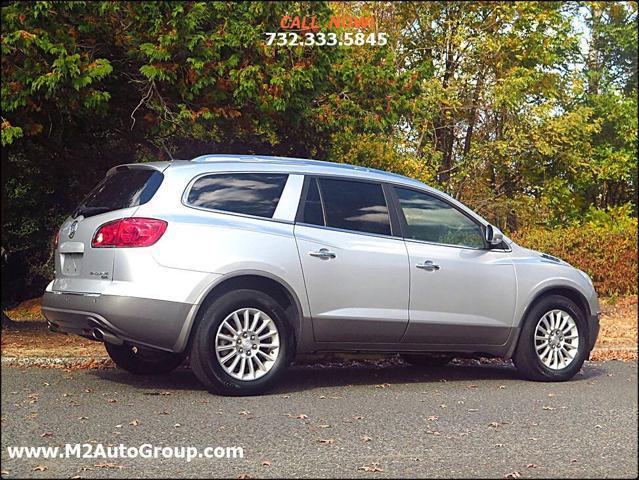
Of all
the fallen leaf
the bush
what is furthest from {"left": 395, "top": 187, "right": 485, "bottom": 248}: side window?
the bush

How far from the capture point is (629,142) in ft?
78.1

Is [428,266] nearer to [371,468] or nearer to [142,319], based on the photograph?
[142,319]

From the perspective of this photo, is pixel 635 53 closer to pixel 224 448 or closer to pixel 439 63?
pixel 439 63

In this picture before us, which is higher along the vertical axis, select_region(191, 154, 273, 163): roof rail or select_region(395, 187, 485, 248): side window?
select_region(191, 154, 273, 163): roof rail

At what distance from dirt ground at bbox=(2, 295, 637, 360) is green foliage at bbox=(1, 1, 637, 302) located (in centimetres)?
233

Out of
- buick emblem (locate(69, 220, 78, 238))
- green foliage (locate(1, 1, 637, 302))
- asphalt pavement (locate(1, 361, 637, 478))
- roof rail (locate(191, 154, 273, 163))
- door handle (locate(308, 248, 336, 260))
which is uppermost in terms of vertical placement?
green foliage (locate(1, 1, 637, 302))

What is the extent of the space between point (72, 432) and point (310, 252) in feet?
8.54

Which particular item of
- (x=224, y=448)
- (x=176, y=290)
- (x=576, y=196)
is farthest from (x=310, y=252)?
(x=576, y=196)

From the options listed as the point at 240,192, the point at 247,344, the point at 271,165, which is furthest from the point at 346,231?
the point at 247,344

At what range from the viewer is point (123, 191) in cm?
780

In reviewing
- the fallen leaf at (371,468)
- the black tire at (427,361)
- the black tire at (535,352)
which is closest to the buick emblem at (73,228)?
the fallen leaf at (371,468)

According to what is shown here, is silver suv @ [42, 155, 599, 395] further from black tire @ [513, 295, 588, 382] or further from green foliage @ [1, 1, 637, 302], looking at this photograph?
green foliage @ [1, 1, 637, 302]

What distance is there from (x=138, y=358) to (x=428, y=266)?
2.82 metres

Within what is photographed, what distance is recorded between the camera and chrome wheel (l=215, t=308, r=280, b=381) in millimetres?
7484
